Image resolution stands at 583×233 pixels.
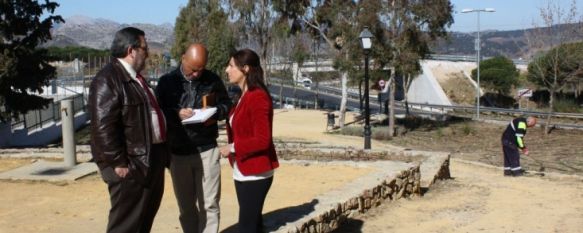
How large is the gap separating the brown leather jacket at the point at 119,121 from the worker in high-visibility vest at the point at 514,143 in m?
9.94

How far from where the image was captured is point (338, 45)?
32531 mm

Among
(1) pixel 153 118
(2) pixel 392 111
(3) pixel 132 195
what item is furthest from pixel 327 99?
(3) pixel 132 195

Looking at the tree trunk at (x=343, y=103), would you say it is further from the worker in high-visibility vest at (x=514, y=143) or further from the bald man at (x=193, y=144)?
the bald man at (x=193, y=144)

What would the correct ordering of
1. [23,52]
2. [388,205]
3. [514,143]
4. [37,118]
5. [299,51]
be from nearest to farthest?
[388,205] → [514,143] → [23,52] → [37,118] → [299,51]

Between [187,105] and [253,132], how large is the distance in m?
0.77

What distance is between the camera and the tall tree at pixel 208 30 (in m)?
47.9

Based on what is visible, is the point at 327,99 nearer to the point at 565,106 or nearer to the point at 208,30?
the point at 208,30

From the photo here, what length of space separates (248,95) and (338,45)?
28539mm

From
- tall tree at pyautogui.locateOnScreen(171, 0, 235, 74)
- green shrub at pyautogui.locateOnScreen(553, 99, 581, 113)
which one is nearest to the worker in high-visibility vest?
green shrub at pyautogui.locateOnScreen(553, 99, 581, 113)

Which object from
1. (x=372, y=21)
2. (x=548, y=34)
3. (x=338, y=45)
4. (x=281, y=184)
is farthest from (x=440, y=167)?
(x=548, y=34)

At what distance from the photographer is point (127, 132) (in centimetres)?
389

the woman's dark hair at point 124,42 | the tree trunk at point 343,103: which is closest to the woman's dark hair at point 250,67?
the woman's dark hair at point 124,42

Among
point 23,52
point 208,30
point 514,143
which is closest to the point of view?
point 514,143

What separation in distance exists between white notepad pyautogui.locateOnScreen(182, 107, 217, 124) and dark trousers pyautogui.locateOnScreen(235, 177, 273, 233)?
559mm
